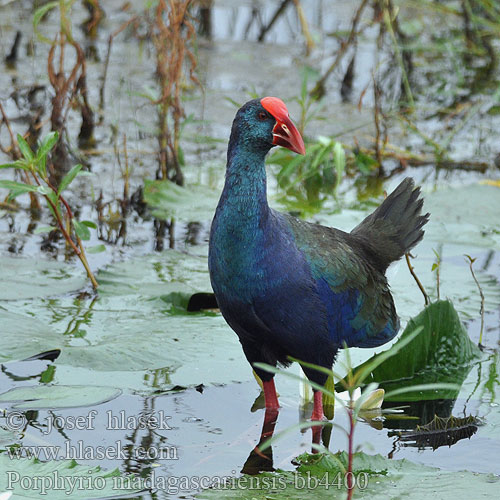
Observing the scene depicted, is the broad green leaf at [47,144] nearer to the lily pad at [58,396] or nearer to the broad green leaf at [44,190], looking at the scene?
the broad green leaf at [44,190]

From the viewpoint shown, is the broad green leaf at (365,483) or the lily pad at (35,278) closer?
the broad green leaf at (365,483)

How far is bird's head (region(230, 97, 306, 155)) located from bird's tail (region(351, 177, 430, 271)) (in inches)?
25.7

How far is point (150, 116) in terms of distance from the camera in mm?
6020

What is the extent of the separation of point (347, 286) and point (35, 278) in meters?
1.33

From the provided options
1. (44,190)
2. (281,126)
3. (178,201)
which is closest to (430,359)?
(281,126)

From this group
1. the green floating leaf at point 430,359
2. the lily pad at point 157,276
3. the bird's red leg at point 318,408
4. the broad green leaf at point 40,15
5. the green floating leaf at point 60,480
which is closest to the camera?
the green floating leaf at point 60,480

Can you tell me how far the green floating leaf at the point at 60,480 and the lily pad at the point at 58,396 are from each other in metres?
0.50

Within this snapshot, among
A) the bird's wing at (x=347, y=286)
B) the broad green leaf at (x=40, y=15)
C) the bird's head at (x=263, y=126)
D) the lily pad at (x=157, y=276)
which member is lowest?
the lily pad at (x=157, y=276)

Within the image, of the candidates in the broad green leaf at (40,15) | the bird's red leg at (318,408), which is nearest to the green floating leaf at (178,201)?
the broad green leaf at (40,15)

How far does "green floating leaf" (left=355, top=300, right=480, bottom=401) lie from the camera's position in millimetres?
3285

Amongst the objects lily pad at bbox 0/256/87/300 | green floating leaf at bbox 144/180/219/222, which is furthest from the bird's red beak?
green floating leaf at bbox 144/180/219/222

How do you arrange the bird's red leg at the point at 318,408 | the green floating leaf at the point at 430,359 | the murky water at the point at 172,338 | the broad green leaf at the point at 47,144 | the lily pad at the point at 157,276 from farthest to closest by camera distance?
the lily pad at the point at 157,276 < the broad green leaf at the point at 47,144 < the green floating leaf at the point at 430,359 < the bird's red leg at the point at 318,408 < the murky water at the point at 172,338

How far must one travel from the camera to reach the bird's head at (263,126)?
8.93ft

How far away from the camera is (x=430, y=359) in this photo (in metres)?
3.40
